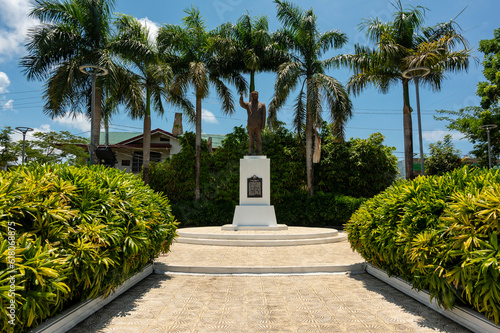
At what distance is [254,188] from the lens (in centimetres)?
1357

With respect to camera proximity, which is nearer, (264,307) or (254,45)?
(264,307)

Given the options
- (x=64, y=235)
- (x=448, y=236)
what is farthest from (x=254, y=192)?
(x=64, y=235)

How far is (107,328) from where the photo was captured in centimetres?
376

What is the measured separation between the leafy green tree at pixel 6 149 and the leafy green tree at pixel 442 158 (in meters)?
33.9

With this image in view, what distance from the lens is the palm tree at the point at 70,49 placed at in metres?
15.0

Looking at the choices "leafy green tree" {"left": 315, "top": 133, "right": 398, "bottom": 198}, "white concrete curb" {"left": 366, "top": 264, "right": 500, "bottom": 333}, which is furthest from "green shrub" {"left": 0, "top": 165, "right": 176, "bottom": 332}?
"leafy green tree" {"left": 315, "top": 133, "right": 398, "bottom": 198}

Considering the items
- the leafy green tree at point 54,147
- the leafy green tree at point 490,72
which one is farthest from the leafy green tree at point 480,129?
the leafy green tree at point 54,147

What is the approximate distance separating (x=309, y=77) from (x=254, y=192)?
27.3 feet

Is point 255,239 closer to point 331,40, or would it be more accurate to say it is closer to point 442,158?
point 331,40

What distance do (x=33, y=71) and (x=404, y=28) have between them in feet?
59.7

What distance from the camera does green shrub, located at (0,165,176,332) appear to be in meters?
2.84

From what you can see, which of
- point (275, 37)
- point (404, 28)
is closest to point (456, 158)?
point (404, 28)

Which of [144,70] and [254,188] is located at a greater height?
[144,70]

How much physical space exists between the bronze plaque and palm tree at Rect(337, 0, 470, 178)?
823 centimetres
